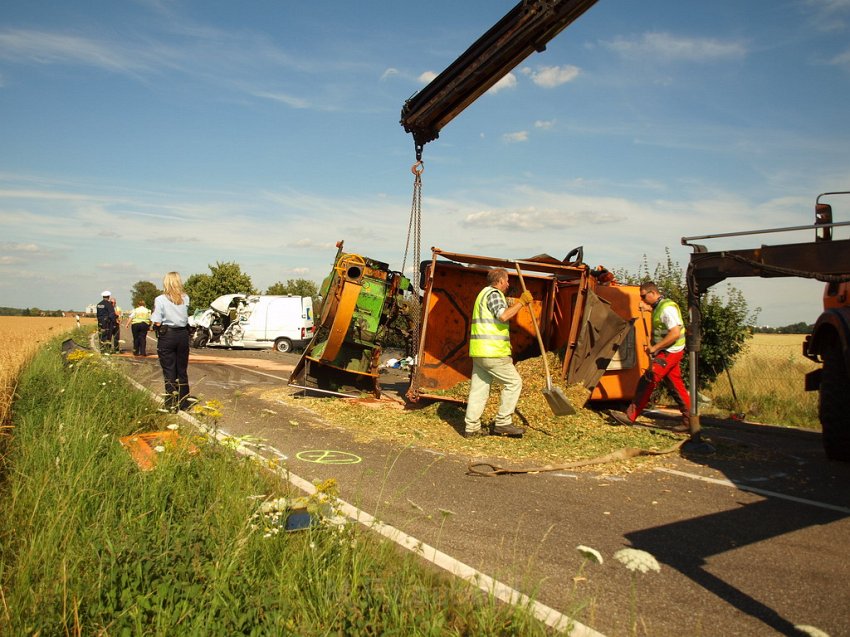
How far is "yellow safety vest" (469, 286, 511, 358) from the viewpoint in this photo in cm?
742

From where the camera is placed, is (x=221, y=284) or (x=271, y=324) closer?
(x=271, y=324)

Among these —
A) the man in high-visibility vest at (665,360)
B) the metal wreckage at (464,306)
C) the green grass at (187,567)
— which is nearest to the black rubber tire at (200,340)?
the metal wreckage at (464,306)

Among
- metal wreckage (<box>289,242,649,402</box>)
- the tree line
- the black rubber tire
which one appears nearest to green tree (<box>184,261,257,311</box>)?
the tree line

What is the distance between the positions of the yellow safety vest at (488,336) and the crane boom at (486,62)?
2.65 metres

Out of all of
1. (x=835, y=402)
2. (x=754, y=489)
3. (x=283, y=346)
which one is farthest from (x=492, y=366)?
(x=283, y=346)

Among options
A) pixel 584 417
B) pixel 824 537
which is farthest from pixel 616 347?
pixel 824 537

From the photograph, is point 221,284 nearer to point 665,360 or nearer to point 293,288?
point 293,288

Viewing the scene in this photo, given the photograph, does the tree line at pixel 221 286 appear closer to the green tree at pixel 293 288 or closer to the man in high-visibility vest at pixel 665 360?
the green tree at pixel 293 288

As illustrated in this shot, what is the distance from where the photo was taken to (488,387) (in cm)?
755

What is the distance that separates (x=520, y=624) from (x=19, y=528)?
2.55m

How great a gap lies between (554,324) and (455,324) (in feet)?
4.77

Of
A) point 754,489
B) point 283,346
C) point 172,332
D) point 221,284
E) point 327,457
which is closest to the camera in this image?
point 754,489

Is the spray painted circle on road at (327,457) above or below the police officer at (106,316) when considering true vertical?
below

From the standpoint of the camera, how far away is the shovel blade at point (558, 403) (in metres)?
7.30
